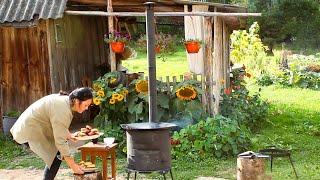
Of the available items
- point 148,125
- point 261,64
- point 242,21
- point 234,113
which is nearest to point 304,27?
point 261,64

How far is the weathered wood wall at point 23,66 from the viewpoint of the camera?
36.7ft

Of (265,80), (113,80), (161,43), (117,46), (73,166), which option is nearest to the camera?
(73,166)

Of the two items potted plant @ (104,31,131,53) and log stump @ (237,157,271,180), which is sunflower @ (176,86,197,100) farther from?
log stump @ (237,157,271,180)

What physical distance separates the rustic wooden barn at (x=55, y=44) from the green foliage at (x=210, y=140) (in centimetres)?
93

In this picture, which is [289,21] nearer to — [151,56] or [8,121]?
[8,121]

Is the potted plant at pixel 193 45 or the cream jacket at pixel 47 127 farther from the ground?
the potted plant at pixel 193 45

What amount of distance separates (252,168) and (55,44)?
5933 millimetres

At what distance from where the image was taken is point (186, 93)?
32.0ft

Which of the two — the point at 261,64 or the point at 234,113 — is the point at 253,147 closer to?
the point at 234,113

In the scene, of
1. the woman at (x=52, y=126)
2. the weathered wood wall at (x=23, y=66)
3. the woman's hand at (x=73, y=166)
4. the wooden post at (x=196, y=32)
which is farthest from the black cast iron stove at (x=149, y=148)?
the weathered wood wall at (x=23, y=66)

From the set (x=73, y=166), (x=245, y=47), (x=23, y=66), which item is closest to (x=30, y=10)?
(x=23, y=66)

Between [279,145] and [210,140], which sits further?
[279,145]

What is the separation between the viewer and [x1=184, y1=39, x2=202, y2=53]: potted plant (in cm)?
960

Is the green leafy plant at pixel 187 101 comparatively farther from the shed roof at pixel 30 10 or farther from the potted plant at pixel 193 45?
the shed roof at pixel 30 10
